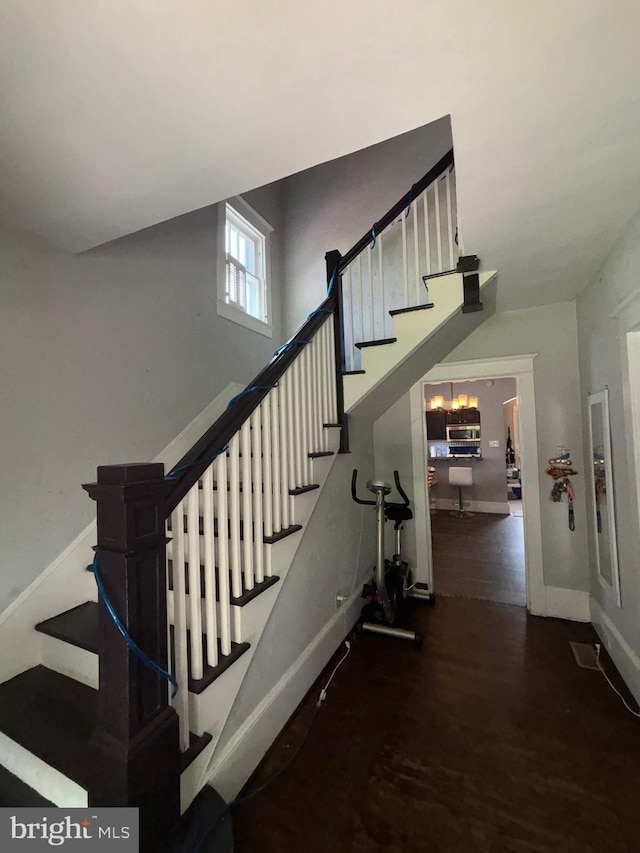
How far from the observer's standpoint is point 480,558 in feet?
13.8

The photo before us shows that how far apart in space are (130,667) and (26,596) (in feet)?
3.77

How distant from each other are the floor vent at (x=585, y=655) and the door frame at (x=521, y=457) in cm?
42

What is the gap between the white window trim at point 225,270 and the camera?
2.98m

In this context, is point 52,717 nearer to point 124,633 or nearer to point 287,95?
point 124,633

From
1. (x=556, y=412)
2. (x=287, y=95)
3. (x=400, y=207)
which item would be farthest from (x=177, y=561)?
(x=556, y=412)

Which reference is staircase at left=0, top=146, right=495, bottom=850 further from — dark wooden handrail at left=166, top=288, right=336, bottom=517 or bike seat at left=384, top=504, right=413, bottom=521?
bike seat at left=384, top=504, right=413, bottom=521

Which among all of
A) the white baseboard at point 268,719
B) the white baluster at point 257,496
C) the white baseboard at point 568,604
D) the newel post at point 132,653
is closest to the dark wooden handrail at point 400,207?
the white baluster at point 257,496

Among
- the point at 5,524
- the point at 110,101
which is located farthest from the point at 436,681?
the point at 110,101

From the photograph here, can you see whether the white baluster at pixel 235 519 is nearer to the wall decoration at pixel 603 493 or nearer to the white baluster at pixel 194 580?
the white baluster at pixel 194 580

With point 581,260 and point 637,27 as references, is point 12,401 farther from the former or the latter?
point 581,260

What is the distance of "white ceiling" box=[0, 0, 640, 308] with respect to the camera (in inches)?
33.2

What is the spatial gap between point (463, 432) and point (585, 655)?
532 centimetres

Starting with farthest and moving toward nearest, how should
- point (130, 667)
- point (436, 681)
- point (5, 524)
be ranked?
point (436, 681) < point (5, 524) < point (130, 667)

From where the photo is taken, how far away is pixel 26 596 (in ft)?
5.46
